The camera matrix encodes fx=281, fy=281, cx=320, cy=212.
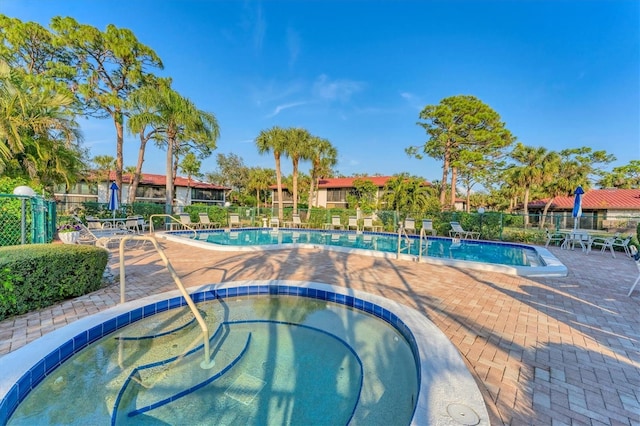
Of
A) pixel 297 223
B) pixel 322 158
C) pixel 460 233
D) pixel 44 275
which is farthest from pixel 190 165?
pixel 44 275

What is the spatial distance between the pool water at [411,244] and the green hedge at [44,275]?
5446 mm

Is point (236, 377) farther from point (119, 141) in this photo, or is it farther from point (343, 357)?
point (119, 141)

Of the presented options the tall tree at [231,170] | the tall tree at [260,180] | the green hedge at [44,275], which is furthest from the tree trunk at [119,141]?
the tall tree at [231,170]

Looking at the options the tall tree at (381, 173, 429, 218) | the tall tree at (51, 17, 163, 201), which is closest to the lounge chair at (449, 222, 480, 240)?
the tall tree at (381, 173, 429, 218)

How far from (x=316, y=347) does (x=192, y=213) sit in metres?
17.0

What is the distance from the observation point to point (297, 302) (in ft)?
14.9

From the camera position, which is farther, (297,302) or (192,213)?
(192,213)

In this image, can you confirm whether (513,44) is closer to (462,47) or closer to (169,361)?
(462,47)

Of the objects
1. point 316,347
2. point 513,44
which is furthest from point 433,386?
point 513,44

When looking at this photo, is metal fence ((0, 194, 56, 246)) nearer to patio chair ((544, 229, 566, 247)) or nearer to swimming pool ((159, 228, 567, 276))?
swimming pool ((159, 228, 567, 276))

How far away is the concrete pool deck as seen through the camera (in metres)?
2.04

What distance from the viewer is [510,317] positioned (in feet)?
11.7

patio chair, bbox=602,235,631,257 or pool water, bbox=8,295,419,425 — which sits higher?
patio chair, bbox=602,235,631,257

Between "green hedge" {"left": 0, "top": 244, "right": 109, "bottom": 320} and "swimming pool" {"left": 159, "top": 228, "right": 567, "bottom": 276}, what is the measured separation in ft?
14.2
